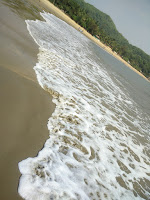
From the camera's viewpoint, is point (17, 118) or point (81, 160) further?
point (81, 160)

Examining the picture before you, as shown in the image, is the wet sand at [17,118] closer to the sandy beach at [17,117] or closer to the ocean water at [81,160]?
the sandy beach at [17,117]

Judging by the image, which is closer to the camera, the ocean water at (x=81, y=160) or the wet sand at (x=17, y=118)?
the wet sand at (x=17, y=118)

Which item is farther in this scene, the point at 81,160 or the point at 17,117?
the point at 81,160

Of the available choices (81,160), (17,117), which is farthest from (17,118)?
(81,160)

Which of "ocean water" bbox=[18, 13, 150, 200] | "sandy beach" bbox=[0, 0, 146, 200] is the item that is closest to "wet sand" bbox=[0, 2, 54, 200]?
"sandy beach" bbox=[0, 0, 146, 200]

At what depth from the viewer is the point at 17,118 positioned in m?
2.74

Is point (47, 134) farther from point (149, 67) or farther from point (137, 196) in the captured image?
point (149, 67)

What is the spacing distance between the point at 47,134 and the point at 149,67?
488 feet

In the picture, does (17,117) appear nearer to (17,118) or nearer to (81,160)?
(17,118)

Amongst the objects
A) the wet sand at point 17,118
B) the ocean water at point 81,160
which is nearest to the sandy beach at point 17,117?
the wet sand at point 17,118

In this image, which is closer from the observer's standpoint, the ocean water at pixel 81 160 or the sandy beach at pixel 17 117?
the sandy beach at pixel 17 117

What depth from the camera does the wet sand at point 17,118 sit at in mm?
1972

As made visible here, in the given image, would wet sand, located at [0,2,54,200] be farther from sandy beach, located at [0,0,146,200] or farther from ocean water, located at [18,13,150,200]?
ocean water, located at [18,13,150,200]

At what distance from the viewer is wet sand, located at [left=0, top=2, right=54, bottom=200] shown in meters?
1.97
